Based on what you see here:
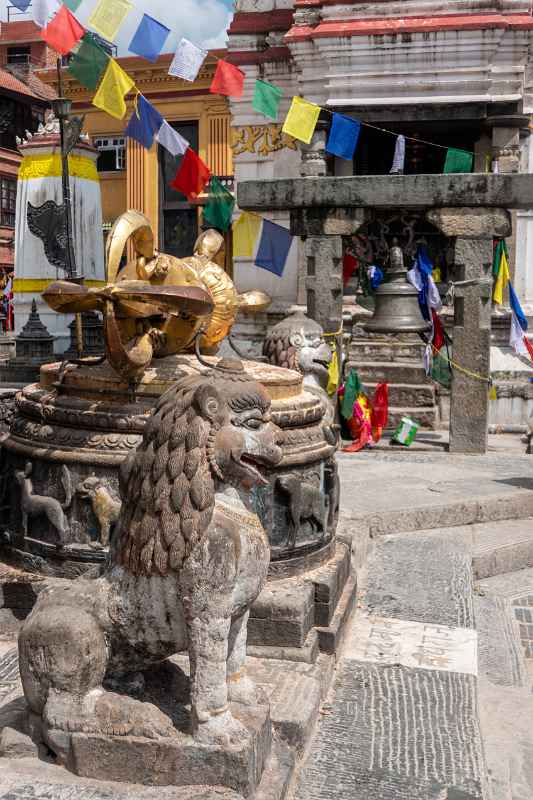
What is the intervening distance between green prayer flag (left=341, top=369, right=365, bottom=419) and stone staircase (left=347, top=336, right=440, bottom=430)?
3.95 feet

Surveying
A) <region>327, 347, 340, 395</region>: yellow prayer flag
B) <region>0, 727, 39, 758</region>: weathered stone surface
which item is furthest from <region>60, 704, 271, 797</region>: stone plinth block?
<region>327, 347, 340, 395</region>: yellow prayer flag

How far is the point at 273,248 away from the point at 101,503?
8611 mm

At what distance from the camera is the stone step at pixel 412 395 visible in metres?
12.3

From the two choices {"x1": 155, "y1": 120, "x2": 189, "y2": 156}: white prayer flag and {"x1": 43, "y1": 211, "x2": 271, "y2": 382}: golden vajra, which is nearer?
{"x1": 43, "y1": 211, "x2": 271, "y2": 382}: golden vajra

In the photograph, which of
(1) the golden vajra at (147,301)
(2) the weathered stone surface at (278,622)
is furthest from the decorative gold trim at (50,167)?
(2) the weathered stone surface at (278,622)

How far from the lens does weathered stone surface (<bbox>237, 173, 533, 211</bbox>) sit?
31.3ft

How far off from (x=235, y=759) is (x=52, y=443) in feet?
7.55

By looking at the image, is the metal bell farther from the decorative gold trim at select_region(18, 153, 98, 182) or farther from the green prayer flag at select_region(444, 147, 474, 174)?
the decorative gold trim at select_region(18, 153, 98, 182)

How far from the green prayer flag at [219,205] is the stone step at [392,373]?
3.03 metres

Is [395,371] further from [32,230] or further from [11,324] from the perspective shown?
[11,324]

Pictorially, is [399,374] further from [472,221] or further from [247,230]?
[472,221]

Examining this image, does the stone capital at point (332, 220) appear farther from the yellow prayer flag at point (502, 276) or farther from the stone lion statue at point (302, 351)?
the yellow prayer flag at point (502, 276)

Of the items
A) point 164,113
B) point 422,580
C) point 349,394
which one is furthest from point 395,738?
point 164,113

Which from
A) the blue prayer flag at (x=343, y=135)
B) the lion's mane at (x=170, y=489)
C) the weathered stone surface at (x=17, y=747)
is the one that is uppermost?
the blue prayer flag at (x=343, y=135)
